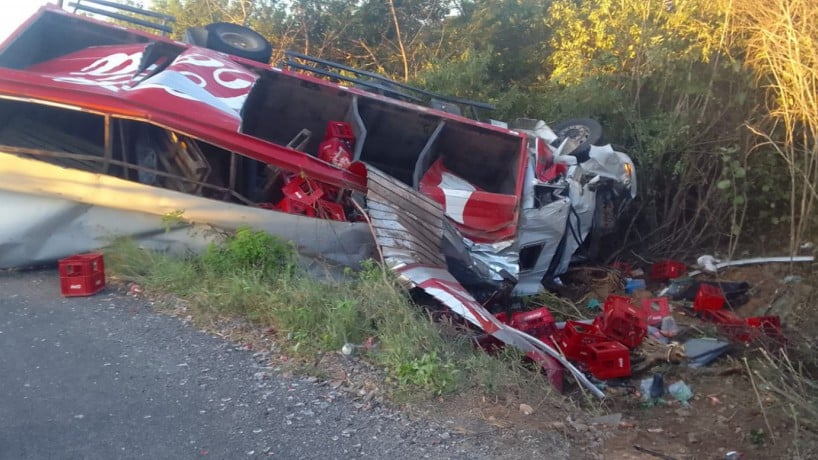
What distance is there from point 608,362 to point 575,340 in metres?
0.31

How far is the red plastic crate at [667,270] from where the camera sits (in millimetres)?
8602

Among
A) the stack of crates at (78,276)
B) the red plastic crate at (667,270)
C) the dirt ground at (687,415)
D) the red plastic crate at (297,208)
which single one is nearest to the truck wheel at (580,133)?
the red plastic crate at (667,270)

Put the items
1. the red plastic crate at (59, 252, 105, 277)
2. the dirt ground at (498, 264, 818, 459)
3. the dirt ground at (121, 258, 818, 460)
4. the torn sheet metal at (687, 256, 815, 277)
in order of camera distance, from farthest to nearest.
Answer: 1. the torn sheet metal at (687, 256, 815, 277)
2. the red plastic crate at (59, 252, 105, 277)
3. the dirt ground at (498, 264, 818, 459)
4. the dirt ground at (121, 258, 818, 460)

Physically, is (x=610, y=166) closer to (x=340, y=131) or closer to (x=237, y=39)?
(x=340, y=131)

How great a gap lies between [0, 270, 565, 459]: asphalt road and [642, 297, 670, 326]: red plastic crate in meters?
3.39

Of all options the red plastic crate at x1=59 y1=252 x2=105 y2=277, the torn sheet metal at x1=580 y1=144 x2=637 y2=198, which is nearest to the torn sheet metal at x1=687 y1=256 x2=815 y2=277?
the torn sheet metal at x1=580 y1=144 x2=637 y2=198

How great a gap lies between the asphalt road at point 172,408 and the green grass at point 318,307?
37 centimetres

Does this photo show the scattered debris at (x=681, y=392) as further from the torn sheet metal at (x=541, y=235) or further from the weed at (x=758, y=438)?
the torn sheet metal at (x=541, y=235)

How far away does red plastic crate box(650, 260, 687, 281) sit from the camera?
8602 mm

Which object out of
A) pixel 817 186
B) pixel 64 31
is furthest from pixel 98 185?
pixel 817 186

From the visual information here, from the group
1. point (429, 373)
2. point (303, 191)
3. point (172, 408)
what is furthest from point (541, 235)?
point (172, 408)

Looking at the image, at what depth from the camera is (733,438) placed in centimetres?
456

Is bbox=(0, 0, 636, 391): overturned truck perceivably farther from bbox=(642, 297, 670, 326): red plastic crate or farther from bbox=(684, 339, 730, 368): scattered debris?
bbox=(684, 339, 730, 368): scattered debris

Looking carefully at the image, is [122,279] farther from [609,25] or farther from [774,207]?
[609,25]
